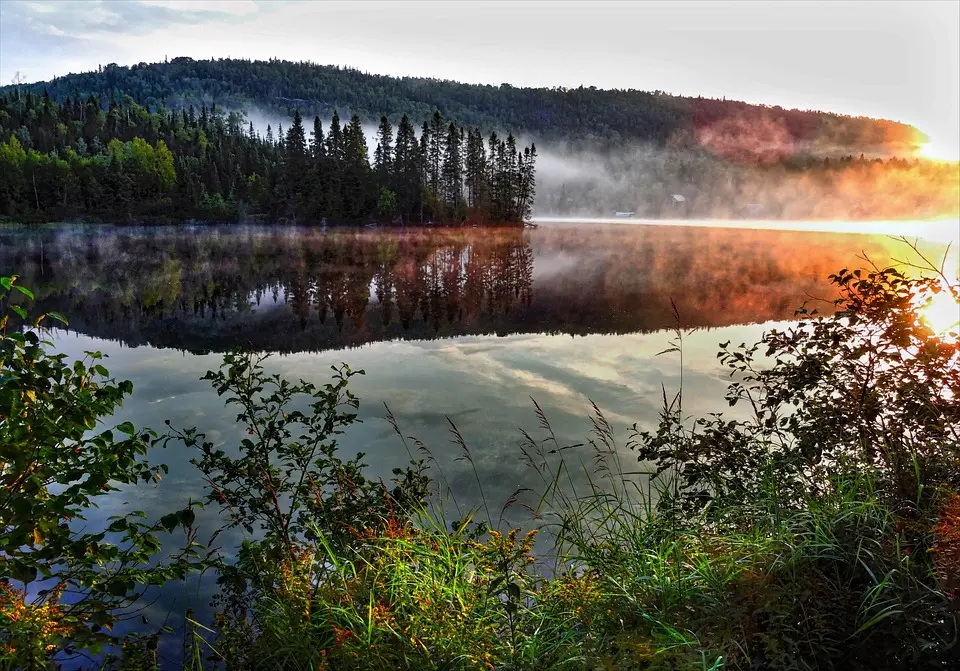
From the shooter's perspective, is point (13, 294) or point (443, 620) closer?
point (443, 620)

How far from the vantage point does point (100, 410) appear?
3.89m

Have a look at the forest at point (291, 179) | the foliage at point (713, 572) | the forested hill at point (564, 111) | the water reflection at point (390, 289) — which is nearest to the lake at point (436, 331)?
the water reflection at point (390, 289)

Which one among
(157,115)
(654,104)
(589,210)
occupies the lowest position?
(589,210)

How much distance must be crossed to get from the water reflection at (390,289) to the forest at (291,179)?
3103 cm

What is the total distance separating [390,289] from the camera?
2741 centimetres

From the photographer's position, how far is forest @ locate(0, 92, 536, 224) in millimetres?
79375

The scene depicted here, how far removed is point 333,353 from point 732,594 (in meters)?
13.5

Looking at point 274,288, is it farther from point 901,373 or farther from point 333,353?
point 901,373

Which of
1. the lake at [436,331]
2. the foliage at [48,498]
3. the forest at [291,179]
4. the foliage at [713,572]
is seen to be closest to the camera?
the foliage at [713,572]

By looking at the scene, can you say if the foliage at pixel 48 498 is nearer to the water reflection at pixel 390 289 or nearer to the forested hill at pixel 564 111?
the water reflection at pixel 390 289

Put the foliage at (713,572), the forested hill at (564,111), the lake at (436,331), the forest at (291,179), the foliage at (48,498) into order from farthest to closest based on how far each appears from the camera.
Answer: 1. the forested hill at (564,111)
2. the forest at (291,179)
3. the lake at (436,331)
4. the foliage at (48,498)
5. the foliage at (713,572)

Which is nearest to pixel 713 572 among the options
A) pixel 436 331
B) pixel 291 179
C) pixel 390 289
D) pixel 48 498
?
pixel 48 498

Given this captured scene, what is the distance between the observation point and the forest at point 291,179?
3125 inches

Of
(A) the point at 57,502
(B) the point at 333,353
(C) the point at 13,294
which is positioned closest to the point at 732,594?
(A) the point at 57,502
